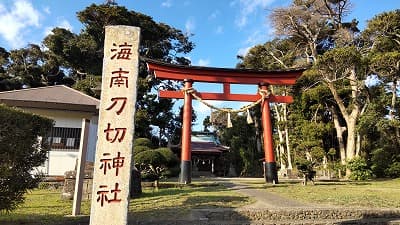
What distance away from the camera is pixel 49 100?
1667 centimetres

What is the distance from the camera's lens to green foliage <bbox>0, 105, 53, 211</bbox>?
551 centimetres

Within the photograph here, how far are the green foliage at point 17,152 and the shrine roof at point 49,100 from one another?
436 inches

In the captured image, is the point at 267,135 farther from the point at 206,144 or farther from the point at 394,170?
the point at 206,144

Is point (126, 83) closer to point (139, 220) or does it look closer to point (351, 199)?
point (139, 220)

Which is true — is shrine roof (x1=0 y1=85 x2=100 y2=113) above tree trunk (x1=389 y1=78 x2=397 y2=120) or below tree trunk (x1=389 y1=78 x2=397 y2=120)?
below

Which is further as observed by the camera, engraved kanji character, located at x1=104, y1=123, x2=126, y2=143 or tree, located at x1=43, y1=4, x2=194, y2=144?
tree, located at x1=43, y1=4, x2=194, y2=144

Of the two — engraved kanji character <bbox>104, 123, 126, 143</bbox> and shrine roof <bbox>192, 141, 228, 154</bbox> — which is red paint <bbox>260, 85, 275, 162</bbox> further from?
shrine roof <bbox>192, 141, 228, 154</bbox>

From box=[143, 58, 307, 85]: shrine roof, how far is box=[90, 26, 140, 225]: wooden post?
35.1 feet

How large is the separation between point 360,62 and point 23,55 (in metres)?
30.9

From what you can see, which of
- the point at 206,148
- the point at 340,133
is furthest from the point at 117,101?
the point at 206,148

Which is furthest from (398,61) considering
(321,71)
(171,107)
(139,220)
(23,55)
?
(23,55)

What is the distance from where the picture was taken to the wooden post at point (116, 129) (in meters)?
4.81

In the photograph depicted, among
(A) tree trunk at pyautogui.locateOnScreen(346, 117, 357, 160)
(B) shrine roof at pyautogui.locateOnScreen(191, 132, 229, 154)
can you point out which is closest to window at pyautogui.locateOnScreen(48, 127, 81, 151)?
(A) tree trunk at pyautogui.locateOnScreen(346, 117, 357, 160)

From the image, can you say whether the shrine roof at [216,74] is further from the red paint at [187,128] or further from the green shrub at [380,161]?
the green shrub at [380,161]
